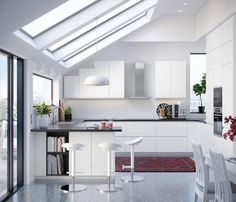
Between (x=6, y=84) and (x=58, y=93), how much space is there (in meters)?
3.65

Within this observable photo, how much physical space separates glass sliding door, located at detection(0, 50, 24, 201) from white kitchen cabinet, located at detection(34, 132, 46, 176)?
41 centimetres

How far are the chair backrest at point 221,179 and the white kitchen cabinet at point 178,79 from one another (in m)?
5.64

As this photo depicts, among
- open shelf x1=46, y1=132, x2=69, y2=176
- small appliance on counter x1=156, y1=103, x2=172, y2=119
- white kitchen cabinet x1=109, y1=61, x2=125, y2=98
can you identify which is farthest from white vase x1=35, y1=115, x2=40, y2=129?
small appliance on counter x1=156, y1=103, x2=172, y2=119

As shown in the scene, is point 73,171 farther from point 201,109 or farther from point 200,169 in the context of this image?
point 201,109

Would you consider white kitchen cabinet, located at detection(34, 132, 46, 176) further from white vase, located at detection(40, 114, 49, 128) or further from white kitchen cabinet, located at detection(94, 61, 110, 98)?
white kitchen cabinet, located at detection(94, 61, 110, 98)

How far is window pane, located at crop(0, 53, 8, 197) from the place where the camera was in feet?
15.6

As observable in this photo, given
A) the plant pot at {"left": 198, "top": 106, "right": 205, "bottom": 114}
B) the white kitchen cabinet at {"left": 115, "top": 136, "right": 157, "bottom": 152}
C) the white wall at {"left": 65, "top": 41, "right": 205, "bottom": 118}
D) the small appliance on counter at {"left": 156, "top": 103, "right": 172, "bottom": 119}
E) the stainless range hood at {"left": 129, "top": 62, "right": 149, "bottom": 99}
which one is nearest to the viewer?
the white kitchen cabinet at {"left": 115, "top": 136, "right": 157, "bottom": 152}

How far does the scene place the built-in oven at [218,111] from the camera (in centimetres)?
664

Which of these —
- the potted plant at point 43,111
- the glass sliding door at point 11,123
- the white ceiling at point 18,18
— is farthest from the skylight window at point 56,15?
the potted plant at point 43,111

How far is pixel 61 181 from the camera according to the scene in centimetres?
608

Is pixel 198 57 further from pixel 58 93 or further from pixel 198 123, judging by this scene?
pixel 58 93

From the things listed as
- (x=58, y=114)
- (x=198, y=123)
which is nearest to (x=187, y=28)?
(x=198, y=123)

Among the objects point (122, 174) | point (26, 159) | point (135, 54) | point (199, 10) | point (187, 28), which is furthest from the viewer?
point (135, 54)

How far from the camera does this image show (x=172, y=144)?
8.76 metres
